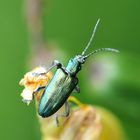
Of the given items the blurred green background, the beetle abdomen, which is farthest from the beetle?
the blurred green background

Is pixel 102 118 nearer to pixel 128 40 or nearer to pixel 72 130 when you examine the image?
pixel 72 130

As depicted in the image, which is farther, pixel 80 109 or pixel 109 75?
pixel 109 75

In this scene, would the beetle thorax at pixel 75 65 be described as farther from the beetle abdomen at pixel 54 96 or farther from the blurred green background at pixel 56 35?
the blurred green background at pixel 56 35

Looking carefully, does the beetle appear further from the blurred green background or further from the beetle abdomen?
the blurred green background

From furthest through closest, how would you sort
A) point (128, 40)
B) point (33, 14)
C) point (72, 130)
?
point (128, 40) < point (33, 14) < point (72, 130)

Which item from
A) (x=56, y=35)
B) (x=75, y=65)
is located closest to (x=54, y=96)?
(x=75, y=65)

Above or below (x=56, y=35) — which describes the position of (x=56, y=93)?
below

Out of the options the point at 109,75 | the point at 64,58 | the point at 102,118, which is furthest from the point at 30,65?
the point at 102,118

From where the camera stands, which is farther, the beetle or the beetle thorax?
the beetle thorax

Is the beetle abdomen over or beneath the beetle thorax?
beneath

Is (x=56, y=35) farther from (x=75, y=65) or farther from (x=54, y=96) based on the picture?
(x=54, y=96)

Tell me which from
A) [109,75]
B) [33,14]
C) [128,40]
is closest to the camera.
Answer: [33,14]
